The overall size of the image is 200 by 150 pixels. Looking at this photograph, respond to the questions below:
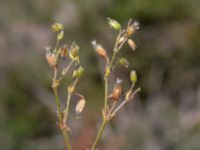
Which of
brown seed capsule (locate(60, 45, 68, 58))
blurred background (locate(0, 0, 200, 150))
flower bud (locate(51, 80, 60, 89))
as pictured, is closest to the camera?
flower bud (locate(51, 80, 60, 89))

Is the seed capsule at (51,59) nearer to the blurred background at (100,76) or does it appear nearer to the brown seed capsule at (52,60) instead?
the brown seed capsule at (52,60)

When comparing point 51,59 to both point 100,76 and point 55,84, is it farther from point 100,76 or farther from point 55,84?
point 100,76

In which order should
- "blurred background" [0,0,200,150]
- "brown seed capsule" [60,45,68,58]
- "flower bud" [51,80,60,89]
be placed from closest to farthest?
"flower bud" [51,80,60,89]
"brown seed capsule" [60,45,68,58]
"blurred background" [0,0,200,150]

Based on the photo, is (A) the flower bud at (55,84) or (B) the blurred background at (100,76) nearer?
(A) the flower bud at (55,84)

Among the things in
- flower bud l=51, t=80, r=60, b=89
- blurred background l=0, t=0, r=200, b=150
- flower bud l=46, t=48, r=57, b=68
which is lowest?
blurred background l=0, t=0, r=200, b=150

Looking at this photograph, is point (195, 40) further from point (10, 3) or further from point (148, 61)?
point (10, 3)

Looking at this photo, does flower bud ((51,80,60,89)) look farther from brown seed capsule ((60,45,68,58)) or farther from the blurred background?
the blurred background

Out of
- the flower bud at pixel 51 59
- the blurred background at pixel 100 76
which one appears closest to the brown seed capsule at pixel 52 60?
the flower bud at pixel 51 59

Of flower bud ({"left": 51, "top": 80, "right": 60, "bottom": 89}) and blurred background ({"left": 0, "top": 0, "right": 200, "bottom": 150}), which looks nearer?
flower bud ({"left": 51, "top": 80, "right": 60, "bottom": 89})

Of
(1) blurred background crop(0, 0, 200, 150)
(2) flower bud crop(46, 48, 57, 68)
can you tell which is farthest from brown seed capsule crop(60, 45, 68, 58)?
(1) blurred background crop(0, 0, 200, 150)
